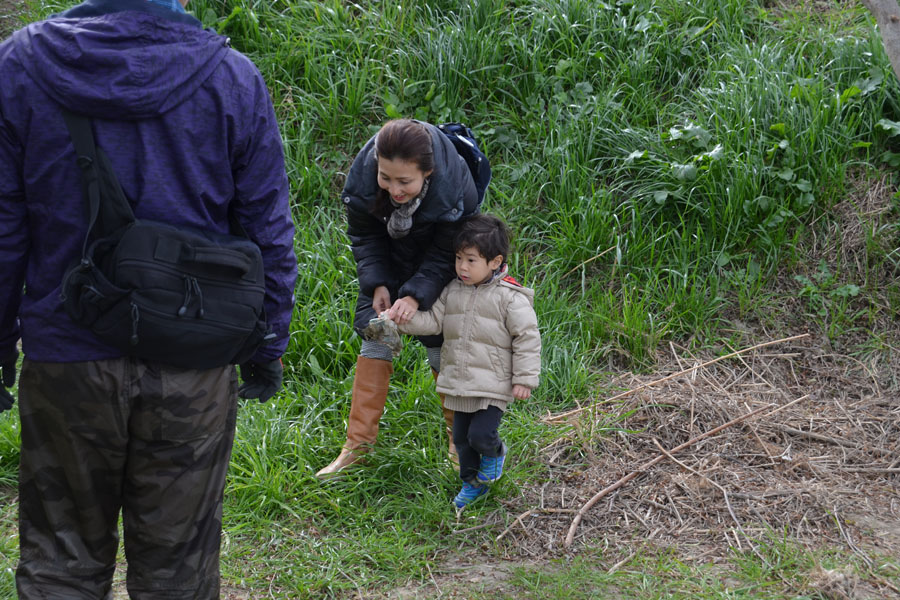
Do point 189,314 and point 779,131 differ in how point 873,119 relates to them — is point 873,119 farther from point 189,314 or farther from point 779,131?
point 189,314

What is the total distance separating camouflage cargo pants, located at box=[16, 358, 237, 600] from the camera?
228cm

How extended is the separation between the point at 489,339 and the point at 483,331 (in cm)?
4

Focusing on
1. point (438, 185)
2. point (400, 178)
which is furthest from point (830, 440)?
point (400, 178)

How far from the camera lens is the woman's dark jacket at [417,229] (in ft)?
11.2

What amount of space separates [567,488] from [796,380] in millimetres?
1718

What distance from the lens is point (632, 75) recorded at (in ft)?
20.5

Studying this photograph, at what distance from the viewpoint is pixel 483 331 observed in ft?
11.5

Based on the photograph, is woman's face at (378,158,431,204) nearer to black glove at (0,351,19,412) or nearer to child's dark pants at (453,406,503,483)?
child's dark pants at (453,406,503,483)

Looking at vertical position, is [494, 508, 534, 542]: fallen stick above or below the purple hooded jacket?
below

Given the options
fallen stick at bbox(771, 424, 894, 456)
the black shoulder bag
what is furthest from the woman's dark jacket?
fallen stick at bbox(771, 424, 894, 456)

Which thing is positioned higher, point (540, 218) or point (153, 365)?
point (153, 365)

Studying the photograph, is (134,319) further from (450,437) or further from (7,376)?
(450,437)

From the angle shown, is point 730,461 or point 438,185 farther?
point 730,461

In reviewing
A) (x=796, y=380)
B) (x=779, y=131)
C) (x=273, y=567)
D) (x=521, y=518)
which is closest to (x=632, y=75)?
(x=779, y=131)
